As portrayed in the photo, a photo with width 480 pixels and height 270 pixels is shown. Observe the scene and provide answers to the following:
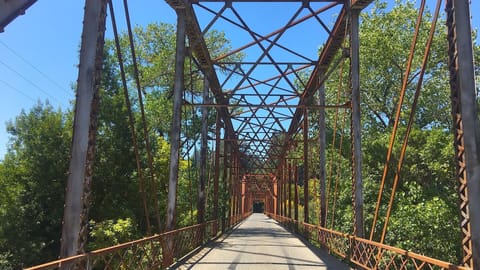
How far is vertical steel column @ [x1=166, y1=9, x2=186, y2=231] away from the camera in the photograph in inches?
506

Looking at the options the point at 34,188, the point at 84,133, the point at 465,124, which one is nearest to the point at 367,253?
the point at 465,124

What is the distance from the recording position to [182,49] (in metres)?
13.8

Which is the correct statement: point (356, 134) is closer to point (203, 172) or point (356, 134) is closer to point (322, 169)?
point (322, 169)

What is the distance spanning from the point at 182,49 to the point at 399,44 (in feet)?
57.6

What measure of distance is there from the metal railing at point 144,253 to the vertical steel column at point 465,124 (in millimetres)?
5222

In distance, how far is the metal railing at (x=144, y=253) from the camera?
5.96 m

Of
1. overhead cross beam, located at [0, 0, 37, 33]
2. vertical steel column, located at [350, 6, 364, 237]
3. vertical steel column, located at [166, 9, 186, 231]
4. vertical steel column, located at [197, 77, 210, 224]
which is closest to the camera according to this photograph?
overhead cross beam, located at [0, 0, 37, 33]

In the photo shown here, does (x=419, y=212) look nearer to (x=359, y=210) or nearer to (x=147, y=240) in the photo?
(x=359, y=210)

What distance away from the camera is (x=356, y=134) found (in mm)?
12469

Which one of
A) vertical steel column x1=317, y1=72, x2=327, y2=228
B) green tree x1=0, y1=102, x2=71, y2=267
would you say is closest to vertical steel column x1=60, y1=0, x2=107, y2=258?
vertical steel column x1=317, y1=72, x2=327, y2=228

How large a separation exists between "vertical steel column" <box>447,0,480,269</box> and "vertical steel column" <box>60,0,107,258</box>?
537 cm

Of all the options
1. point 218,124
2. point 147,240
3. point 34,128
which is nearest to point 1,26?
point 147,240

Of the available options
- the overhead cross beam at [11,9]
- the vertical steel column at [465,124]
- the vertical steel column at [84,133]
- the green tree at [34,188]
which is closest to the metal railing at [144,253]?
the vertical steel column at [84,133]

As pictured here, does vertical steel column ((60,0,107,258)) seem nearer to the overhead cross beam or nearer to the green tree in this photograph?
the overhead cross beam
